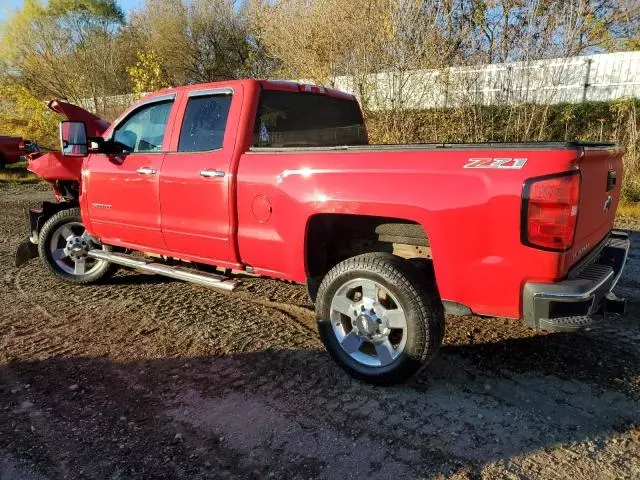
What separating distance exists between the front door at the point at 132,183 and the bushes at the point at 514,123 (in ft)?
27.0

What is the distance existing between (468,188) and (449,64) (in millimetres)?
9638

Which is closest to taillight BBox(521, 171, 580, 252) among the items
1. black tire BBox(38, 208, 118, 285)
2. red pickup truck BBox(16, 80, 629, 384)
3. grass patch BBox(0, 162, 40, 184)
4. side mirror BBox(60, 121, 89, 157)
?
red pickup truck BBox(16, 80, 629, 384)

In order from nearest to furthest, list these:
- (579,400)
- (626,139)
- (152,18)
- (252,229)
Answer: (579,400) < (252,229) < (626,139) < (152,18)

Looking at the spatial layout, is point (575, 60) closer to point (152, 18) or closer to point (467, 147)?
point (467, 147)

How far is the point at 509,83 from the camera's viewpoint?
10.8 m

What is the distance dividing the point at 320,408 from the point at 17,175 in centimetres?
1691

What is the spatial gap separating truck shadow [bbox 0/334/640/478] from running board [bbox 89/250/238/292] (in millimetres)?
608

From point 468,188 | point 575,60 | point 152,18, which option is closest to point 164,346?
point 468,188

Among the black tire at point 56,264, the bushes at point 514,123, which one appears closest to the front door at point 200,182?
the black tire at point 56,264

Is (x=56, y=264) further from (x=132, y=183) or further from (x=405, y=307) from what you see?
(x=405, y=307)

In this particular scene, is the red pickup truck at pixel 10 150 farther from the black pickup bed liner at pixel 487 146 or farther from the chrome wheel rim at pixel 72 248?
the black pickup bed liner at pixel 487 146

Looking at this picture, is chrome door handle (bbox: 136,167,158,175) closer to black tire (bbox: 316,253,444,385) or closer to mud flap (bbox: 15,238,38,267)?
black tire (bbox: 316,253,444,385)

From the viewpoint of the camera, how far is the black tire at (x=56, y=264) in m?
5.57

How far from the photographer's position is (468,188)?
277cm
